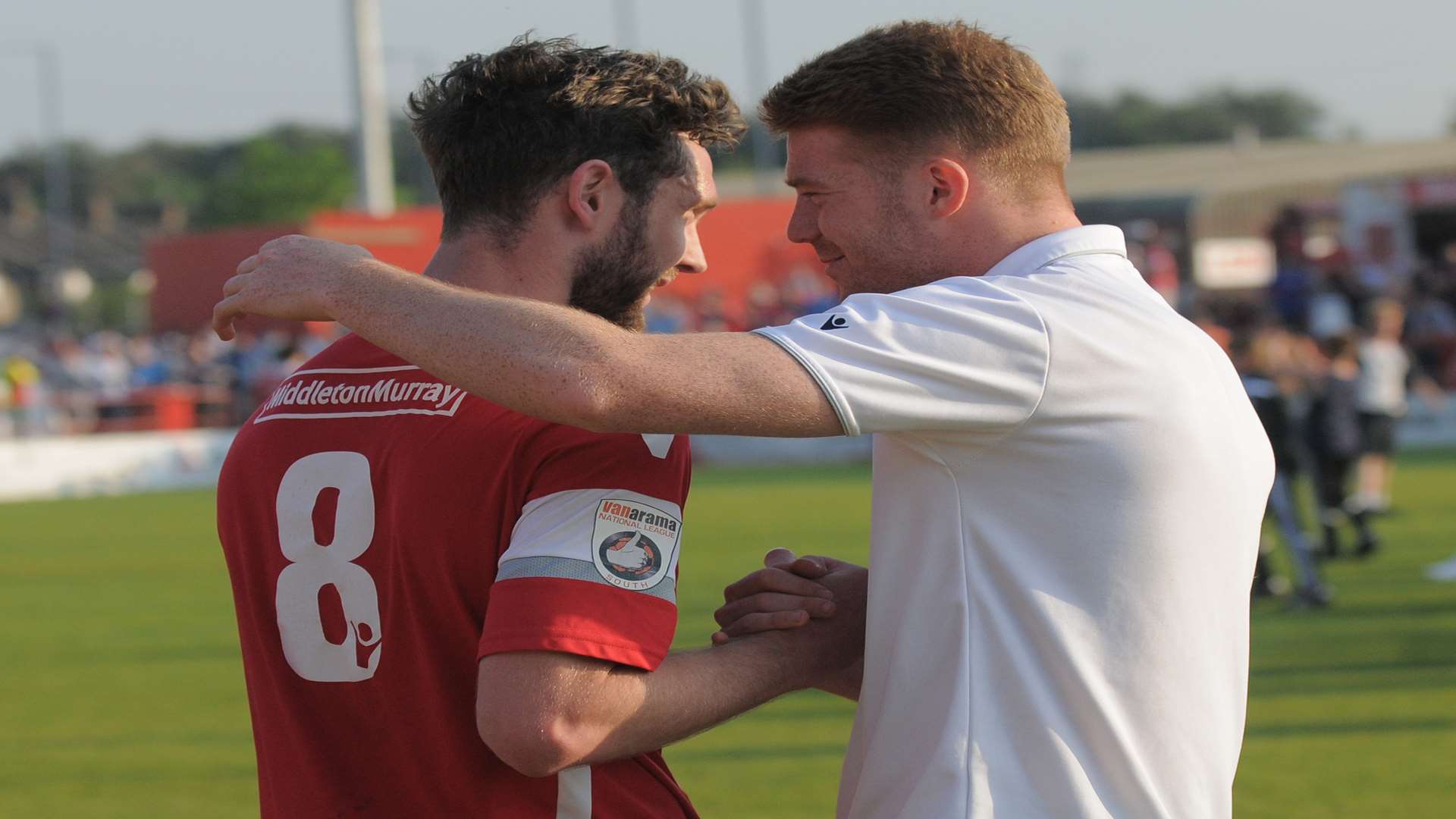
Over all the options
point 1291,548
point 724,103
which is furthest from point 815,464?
point 724,103

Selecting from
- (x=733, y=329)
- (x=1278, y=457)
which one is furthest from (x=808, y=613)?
(x=733, y=329)

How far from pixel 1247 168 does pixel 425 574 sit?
56758 mm

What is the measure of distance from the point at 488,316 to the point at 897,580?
2.22ft

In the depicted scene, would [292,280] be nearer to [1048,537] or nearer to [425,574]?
[425,574]

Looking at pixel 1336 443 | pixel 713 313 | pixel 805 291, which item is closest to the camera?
pixel 1336 443

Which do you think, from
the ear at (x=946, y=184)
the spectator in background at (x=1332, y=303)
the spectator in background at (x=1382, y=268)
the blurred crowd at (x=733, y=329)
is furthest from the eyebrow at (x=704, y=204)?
the spectator in background at (x=1382, y=268)

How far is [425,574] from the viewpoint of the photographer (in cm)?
229

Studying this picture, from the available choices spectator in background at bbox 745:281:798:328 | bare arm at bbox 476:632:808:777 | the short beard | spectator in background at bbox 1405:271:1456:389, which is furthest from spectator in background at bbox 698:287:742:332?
bare arm at bbox 476:632:808:777

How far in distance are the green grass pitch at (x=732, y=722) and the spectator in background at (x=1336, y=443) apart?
0.46 meters

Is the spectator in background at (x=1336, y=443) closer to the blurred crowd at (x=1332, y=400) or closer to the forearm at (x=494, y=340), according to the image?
the blurred crowd at (x=1332, y=400)

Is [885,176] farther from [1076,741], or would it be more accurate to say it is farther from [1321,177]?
[1321,177]

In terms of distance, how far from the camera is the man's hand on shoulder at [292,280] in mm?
2285

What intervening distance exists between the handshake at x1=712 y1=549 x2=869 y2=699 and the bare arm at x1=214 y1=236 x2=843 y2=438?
443mm

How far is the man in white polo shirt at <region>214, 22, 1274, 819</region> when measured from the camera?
6.88 feet
